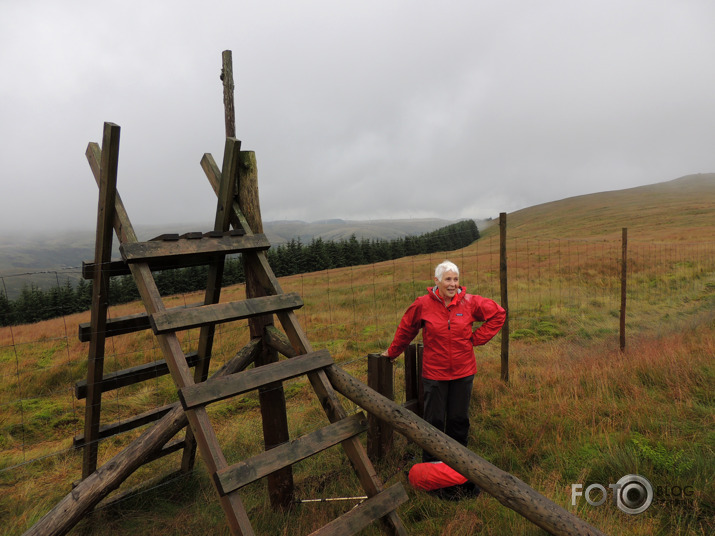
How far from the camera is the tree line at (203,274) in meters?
26.8

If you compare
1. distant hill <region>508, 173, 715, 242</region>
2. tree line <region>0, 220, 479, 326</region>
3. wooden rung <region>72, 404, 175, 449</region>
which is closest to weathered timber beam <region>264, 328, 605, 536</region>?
wooden rung <region>72, 404, 175, 449</region>

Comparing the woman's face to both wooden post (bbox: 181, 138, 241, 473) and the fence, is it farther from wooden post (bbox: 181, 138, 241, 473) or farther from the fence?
wooden post (bbox: 181, 138, 241, 473)

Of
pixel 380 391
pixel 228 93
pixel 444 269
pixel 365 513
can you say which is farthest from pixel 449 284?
pixel 228 93

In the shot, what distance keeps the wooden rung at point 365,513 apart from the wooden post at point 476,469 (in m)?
0.40

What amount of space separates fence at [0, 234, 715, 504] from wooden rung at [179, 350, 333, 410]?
1683 millimetres

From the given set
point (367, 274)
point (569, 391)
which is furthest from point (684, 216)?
point (569, 391)

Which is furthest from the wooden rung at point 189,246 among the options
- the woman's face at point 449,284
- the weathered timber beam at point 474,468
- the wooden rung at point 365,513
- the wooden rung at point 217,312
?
the wooden rung at point 365,513

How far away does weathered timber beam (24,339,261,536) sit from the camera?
2551 mm

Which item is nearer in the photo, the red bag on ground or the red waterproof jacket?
the red bag on ground

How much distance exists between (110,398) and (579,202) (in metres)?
123

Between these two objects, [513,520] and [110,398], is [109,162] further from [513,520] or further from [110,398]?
[110,398]

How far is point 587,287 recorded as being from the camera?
15.8 metres

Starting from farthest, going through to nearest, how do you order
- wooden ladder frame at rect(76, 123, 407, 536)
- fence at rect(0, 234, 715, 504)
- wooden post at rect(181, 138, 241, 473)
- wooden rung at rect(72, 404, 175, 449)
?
fence at rect(0, 234, 715, 504) < wooden rung at rect(72, 404, 175, 449) < wooden post at rect(181, 138, 241, 473) < wooden ladder frame at rect(76, 123, 407, 536)

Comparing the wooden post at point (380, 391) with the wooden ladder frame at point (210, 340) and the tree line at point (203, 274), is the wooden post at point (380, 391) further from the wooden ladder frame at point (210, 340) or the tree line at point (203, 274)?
the tree line at point (203, 274)
